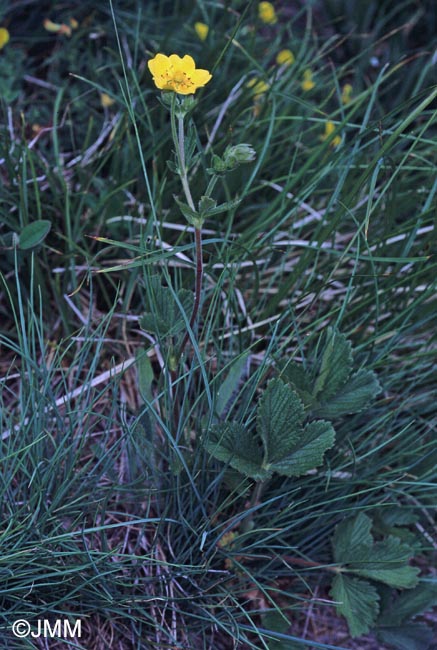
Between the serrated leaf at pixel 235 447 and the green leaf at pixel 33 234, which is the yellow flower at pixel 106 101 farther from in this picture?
the serrated leaf at pixel 235 447

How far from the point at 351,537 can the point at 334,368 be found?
0.34 metres

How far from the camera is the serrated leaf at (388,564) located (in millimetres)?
1346

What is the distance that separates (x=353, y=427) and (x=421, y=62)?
1.46 meters

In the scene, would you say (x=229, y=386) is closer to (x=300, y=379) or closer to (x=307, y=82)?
(x=300, y=379)

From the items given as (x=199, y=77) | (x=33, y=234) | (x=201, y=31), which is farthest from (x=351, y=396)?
(x=201, y=31)

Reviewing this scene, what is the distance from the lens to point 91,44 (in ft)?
7.19

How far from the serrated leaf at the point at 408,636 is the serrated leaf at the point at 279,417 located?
1.49ft

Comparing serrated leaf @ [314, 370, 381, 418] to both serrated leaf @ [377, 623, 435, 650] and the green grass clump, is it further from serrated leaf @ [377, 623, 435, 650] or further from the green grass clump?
serrated leaf @ [377, 623, 435, 650]

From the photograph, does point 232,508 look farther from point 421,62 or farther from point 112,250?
point 421,62

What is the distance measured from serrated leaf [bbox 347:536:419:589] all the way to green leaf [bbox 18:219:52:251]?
0.95 m

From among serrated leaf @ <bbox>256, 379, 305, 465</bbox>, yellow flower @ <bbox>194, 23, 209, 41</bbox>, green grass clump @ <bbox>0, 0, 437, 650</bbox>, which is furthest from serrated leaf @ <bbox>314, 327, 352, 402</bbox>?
yellow flower @ <bbox>194, 23, 209, 41</bbox>

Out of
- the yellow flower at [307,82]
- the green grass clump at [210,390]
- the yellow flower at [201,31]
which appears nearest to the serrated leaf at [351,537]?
the green grass clump at [210,390]

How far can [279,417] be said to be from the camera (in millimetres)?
1269

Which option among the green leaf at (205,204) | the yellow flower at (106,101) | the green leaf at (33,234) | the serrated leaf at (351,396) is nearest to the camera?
the green leaf at (205,204)
